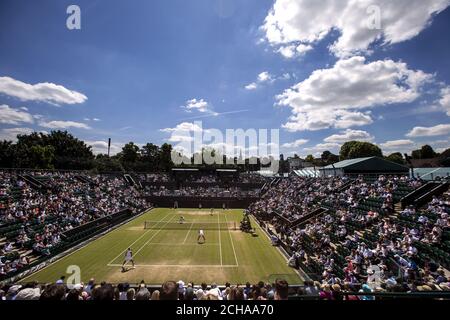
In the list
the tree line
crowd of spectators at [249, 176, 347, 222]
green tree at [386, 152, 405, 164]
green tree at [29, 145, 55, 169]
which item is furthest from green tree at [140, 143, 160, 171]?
green tree at [386, 152, 405, 164]

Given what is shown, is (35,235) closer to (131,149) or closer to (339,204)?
(339,204)

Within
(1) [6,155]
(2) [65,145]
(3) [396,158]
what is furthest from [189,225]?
(3) [396,158]

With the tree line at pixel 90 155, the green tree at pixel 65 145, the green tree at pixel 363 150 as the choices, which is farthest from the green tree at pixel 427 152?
the green tree at pixel 65 145

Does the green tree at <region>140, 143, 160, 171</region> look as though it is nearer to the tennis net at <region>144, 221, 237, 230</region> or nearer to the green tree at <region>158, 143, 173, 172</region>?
the green tree at <region>158, 143, 173, 172</region>

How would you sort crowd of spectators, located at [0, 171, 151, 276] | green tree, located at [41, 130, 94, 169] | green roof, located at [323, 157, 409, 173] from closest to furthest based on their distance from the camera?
crowd of spectators, located at [0, 171, 151, 276] < green roof, located at [323, 157, 409, 173] < green tree, located at [41, 130, 94, 169]

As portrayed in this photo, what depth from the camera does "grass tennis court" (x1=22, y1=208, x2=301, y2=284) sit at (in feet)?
56.3

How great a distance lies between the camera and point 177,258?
69.5 feet

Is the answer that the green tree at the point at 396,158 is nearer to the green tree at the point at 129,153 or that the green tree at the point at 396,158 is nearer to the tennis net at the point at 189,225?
the tennis net at the point at 189,225

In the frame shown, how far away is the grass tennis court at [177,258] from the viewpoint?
17.2 metres

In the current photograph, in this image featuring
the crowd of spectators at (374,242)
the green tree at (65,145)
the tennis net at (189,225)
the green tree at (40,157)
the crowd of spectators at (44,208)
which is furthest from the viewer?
the green tree at (65,145)

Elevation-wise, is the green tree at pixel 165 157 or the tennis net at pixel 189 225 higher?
the green tree at pixel 165 157
